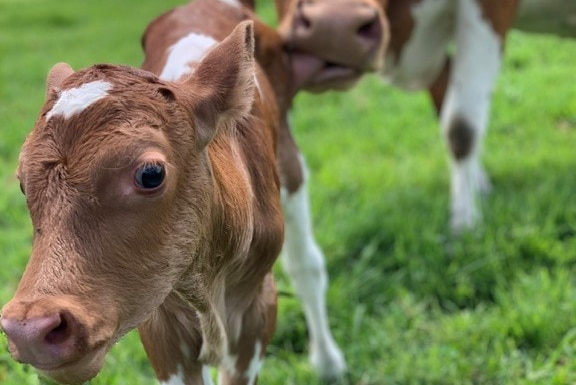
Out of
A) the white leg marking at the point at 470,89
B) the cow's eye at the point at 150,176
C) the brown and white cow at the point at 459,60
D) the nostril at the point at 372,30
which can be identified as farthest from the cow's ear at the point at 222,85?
the white leg marking at the point at 470,89

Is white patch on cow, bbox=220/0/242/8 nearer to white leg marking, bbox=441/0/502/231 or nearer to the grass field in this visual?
the grass field

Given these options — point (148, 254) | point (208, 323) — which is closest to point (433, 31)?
point (208, 323)

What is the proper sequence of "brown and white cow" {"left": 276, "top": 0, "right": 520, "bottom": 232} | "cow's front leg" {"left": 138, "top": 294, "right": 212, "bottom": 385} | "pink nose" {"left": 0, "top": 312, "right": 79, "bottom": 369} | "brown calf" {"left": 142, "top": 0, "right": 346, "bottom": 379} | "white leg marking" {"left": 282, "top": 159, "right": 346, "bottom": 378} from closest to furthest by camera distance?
"pink nose" {"left": 0, "top": 312, "right": 79, "bottom": 369}
"cow's front leg" {"left": 138, "top": 294, "right": 212, "bottom": 385}
"brown calf" {"left": 142, "top": 0, "right": 346, "bottom": 379}
"white leg marking" {"left": 282, "top": 159, "right": 346, "bottom": 378}
"brown and white cow" {"left": 276, "top": 0, "right": 520, "bottom": 232}

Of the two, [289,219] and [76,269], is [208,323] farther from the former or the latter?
[289,219]

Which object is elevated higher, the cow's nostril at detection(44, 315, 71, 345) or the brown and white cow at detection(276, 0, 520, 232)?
the cow's nostril at detection(44, 315, 71, 345)

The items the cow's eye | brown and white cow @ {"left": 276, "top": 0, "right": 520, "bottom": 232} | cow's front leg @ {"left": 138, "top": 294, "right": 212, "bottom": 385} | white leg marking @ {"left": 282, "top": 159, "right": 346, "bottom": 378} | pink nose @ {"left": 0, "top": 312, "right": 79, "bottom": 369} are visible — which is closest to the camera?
pink nose @ {"left": 0, "top": 312, "right": 79, "bottom": 369}

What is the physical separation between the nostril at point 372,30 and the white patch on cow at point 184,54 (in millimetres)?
672

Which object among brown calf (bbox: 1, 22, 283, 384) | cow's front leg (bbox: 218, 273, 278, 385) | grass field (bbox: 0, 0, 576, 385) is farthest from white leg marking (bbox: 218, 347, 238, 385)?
grass field (bbox: 0, 0, 576, 385)

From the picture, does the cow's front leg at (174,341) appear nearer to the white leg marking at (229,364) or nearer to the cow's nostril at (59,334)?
the white leg marking at (229,364)

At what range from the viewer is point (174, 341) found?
1.98 m

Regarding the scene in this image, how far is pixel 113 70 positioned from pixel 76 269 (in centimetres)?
37

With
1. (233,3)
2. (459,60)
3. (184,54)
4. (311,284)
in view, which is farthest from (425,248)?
(184,54)

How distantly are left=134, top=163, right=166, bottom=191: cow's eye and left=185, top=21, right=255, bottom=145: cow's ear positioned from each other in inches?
Result: 7.0

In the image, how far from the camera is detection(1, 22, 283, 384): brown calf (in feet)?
4.44
